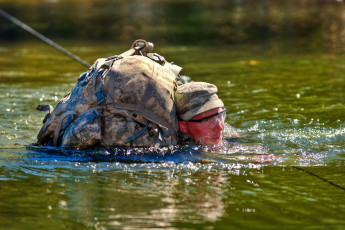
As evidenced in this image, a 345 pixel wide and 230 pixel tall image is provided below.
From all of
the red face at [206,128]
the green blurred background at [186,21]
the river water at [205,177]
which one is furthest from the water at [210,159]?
the green blurred background at [186,21]

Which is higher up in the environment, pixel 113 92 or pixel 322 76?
pixel 322 76

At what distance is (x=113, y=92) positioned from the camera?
584 cm

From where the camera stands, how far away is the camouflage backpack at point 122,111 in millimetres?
5801

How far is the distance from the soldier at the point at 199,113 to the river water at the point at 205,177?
18 cm

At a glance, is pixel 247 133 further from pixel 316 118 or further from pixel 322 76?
pixel 322 76

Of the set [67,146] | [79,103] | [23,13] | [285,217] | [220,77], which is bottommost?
[285,217]

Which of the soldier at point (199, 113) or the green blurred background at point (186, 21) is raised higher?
the green blurred background at point (186, 21)

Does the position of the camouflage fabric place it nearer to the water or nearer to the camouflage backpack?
the camouflage backpack

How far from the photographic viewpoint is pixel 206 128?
611 cm

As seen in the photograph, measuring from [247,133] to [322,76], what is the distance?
430 cm

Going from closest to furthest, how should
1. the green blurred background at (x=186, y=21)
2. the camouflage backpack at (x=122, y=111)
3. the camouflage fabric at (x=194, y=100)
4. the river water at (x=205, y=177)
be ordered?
the river water at (x=205, y=177), the camouflage backpack at (x=122, y=111), the camouflage fabric at (x=194, y=100), the green blurred background at (x=186, y=21)

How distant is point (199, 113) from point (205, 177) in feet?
2.48

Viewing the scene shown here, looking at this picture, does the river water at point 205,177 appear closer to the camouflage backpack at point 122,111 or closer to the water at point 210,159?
the water at point 210,159

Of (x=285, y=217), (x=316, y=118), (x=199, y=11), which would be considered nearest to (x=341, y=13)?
(x=199, y=11)
